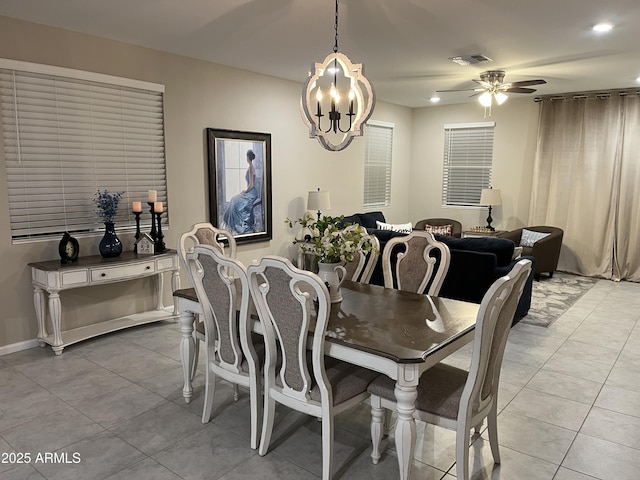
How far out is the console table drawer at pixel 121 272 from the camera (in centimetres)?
390

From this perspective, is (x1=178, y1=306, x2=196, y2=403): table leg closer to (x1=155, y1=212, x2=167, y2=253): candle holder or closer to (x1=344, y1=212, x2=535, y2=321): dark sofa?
(x1=155, y1=212, x2=167, y2=253): candle holder


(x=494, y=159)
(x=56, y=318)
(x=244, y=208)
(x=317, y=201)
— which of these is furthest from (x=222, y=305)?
(x=494, y=159)

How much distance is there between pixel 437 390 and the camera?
7.37 feet

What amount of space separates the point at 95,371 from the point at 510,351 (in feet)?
10.9

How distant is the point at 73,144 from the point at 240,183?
1824mm

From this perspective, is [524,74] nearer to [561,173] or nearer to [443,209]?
[561,173]

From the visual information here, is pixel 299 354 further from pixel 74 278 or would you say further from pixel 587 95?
pixel 587 95

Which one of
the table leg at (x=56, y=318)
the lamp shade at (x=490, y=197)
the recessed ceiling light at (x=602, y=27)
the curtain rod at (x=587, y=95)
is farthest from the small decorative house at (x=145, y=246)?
the curtain rod at (x=587, y=95)

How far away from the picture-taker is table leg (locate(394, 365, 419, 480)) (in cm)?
200

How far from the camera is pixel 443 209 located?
8.39 meters

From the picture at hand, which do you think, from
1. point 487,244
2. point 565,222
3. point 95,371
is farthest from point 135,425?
point 565,222

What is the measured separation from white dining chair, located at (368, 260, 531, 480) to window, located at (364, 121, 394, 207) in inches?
214

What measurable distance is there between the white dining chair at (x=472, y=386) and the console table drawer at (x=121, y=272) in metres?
2.62

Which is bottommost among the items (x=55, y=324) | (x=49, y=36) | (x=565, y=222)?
(x=55, y=324)
